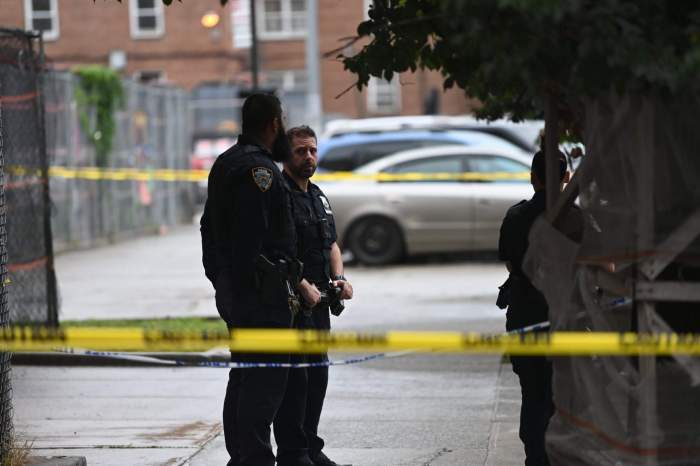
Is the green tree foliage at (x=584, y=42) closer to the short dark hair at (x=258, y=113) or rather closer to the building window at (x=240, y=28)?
the short dark hair at (x=258, y=113)

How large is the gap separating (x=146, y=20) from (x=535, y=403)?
145 feet

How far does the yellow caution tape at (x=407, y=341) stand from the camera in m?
4.76

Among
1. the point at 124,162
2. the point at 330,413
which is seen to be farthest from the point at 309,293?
the point at 124,162

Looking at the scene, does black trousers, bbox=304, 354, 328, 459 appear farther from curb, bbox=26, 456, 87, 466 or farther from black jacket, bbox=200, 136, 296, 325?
curb, bbox=26, 456, 87, 466

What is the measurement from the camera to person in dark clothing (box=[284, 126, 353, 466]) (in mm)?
7172

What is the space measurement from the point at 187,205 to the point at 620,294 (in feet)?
82.3

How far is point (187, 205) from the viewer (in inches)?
1172

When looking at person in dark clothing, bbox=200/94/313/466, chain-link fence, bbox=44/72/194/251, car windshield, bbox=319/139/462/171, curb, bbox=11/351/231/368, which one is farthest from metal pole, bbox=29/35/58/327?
car windshield, bbox=319/139/462/171

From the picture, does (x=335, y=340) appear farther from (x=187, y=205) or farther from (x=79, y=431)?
(x=187, y=205)

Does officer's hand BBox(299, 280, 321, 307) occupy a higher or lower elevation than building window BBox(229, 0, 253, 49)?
lower

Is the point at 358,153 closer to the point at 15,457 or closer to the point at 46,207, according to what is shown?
the point at 46,207

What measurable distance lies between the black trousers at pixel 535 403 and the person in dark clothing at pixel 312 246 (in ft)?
3.66

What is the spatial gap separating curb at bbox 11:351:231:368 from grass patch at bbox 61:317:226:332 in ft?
4.31

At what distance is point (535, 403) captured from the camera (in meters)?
6.53
